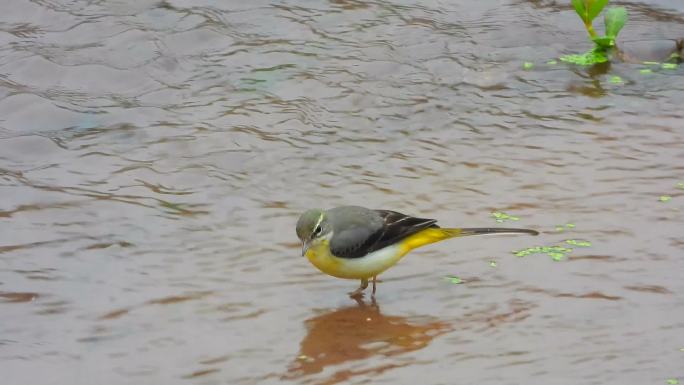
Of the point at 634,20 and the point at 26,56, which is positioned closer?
the point at 26,56

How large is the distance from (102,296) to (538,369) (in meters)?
2.72

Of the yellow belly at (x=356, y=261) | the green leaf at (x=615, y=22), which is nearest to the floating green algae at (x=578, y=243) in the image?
the yellow belly at (x=356, y=261)

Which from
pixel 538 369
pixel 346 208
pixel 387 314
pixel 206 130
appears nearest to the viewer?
pixel 538 369

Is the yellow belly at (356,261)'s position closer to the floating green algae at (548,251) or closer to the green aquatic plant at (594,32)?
the floating green algae at (548,251)

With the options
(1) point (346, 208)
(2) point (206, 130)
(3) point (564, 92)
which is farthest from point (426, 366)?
(3) point (564, 92)

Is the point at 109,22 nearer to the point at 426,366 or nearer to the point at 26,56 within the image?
the point at 26,56

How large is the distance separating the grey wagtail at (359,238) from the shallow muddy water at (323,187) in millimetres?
242

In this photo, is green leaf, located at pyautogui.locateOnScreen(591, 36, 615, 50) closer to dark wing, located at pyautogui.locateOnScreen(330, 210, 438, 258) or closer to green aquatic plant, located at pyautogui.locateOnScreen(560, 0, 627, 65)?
green aquatic plant, located at pyautogui.locateOnScreen(560, 0, 627, 65)

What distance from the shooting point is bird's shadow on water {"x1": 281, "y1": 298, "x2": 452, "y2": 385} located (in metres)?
6.22

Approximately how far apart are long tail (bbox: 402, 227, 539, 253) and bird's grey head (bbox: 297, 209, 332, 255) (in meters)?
0.53

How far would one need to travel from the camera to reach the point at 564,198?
27.2 feet

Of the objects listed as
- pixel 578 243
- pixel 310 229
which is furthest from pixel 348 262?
pixel 578 243

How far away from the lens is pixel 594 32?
11.1 meters

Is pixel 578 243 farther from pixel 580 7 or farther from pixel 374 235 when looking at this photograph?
pixel 580 7
